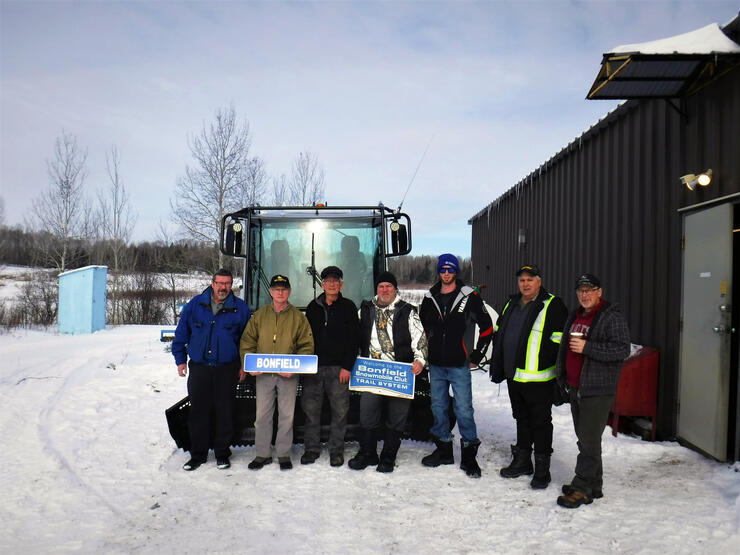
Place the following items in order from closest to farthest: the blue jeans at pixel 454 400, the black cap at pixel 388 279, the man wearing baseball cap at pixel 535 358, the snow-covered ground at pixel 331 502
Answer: the snow-covered ground at pixel 331 502 → the man wearing baseball cap at pixel 535 358 → the blue jeans at pixel 454 400 → the black cap at pixel 388 279

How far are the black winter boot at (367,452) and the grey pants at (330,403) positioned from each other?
0.58ft

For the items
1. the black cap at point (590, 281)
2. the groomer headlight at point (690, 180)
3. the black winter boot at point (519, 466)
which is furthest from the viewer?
the groomer headlight at point (690, 180)

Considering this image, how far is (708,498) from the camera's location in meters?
3.82

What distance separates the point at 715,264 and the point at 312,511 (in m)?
4.26

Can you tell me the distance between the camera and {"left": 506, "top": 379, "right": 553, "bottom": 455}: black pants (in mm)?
4078

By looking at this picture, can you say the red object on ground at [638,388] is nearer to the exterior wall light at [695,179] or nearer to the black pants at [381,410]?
the exterior wall light at [695,179]

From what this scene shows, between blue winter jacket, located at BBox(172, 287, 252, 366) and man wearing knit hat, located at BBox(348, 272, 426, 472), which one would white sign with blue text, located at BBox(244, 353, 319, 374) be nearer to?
blue winter jacket, located at BBox(172, 287, 252, 366)

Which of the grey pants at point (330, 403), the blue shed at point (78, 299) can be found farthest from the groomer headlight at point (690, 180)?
the blue shed at point (78, 299)

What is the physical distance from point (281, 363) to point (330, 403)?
652 millimetres

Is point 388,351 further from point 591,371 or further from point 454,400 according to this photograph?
point 591,371

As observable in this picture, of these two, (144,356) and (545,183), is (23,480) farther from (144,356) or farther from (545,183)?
(545,183)

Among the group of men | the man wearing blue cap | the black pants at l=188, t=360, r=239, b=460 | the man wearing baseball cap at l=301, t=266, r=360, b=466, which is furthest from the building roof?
the black pants at l=188, t=360, r=239, b=460

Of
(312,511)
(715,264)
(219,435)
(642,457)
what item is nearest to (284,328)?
(219,435)

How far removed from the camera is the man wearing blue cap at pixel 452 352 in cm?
440
